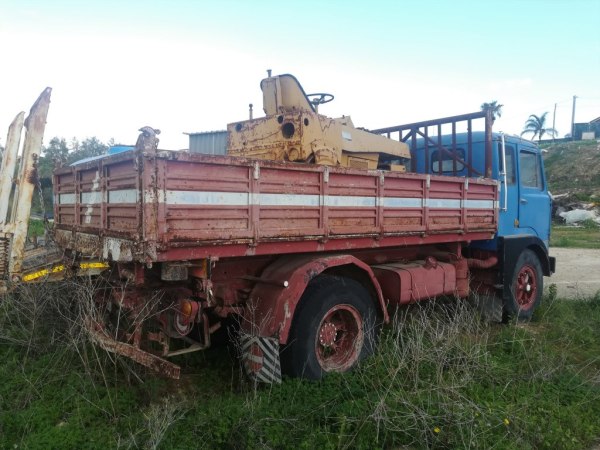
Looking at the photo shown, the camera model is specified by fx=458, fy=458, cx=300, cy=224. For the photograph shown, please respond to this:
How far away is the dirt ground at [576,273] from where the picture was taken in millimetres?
8797

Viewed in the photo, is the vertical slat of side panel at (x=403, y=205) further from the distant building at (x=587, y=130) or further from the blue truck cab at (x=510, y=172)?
the distant building at (x=587, y=130)

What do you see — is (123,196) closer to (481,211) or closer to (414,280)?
(414,280)

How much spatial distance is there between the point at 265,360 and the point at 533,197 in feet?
17.2

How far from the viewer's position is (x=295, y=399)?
3557 millimetres

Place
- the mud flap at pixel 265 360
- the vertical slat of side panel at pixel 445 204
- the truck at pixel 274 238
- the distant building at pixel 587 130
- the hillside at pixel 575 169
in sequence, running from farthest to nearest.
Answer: the distant building at pixel 587 130, the hillside at pixel 575 169, the vertical slat of side panel at pixel 445 204, the mud flap at pixel 265 360, the truck at pixel 274 238

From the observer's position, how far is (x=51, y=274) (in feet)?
14.6

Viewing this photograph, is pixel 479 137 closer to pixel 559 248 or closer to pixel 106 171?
pixel 106 171

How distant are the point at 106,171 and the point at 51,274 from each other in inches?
58.8

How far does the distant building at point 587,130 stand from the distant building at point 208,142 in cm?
4075

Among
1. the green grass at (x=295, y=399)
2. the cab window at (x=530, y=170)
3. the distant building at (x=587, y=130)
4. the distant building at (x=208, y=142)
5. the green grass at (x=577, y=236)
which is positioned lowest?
the green grass at (x=295, y=399)

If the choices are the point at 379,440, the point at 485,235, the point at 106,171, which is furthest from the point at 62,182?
the point at 485,235

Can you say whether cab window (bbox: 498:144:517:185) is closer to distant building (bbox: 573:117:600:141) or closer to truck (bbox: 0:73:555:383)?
truck (bbox: 0:73:555:383)

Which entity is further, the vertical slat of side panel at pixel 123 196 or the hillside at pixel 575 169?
the hillside at pixel 575 169

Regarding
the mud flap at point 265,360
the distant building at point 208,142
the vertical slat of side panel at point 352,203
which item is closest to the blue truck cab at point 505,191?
the vertical slat of side panel at point 352,203
